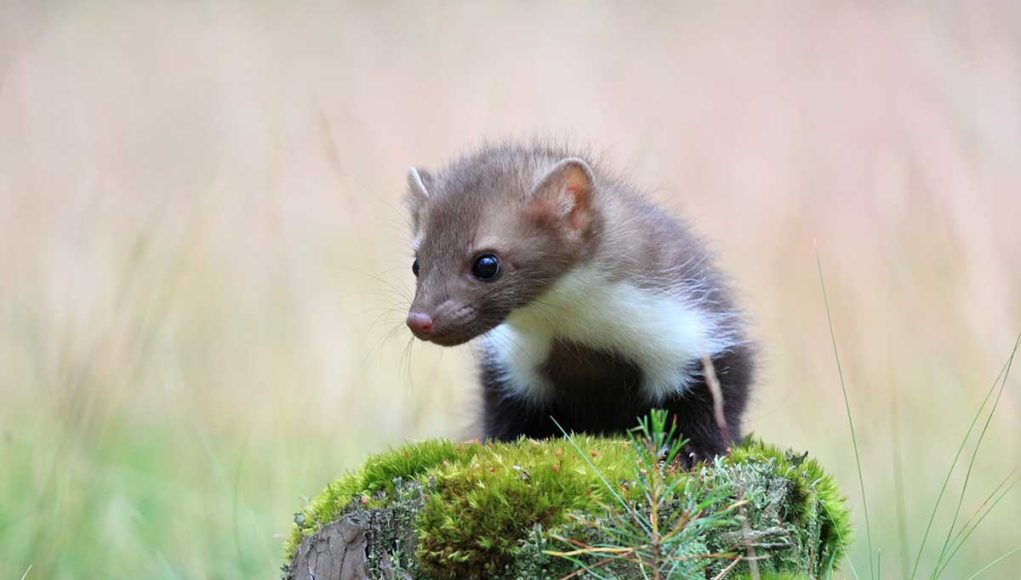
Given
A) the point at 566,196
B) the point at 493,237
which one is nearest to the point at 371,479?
the point at 493,237

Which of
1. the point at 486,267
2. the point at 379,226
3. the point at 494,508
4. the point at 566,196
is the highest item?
the point at 566,196

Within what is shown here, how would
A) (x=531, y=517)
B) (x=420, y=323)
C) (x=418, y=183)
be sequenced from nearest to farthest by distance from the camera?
(x=531, y=517), (x=420, y=323), (x=418, y=183)

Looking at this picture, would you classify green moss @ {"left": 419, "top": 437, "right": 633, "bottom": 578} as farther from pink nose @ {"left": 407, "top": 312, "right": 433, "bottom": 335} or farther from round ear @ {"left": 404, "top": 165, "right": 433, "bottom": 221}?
round ear @ {"left": 404, "top": 165, "right": 433, "bottom": 221}

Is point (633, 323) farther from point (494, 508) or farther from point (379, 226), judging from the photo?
point (379, 226)

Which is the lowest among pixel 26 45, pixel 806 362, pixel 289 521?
pixel 289 521

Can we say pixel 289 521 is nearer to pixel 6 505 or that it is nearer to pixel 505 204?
pixel 6 505

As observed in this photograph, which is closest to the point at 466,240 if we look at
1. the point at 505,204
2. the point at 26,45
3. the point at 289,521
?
the point at 505,204
